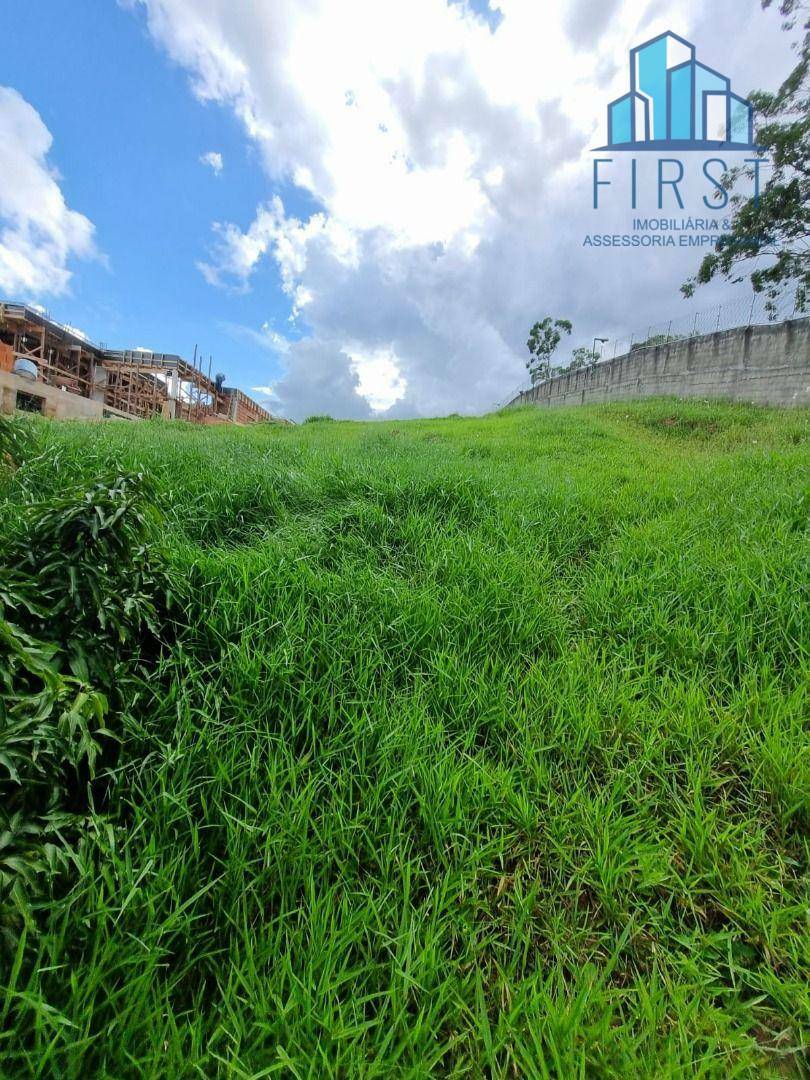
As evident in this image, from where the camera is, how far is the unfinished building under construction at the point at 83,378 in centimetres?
1422

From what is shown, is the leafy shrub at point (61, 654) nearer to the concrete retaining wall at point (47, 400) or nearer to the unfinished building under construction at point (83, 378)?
the concrete retaining wall at point (47, 400)

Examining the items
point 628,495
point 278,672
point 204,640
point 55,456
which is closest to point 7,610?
point 204,640

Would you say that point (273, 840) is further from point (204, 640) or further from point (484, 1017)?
point (204, 640)

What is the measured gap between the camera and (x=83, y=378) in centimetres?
2020

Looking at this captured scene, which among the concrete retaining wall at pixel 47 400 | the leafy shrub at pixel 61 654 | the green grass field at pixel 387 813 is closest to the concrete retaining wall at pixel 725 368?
the green grass field at pixel 387 813

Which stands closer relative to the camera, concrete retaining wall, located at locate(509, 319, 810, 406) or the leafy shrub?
the leafy shrub

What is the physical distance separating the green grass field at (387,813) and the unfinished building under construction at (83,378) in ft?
51.2

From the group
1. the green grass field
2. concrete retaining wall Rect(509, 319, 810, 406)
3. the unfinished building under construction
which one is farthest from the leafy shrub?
the unfinished building under construction

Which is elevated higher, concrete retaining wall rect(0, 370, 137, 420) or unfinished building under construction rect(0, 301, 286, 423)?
unfinished building under construction rect(0, 301, 286, 423)

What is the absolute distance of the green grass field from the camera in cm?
82

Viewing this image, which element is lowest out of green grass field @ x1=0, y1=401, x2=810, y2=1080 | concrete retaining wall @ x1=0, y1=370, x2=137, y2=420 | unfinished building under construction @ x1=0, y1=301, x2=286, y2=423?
green grass field @ x1=0, y1=401, x2=810, y2=1080

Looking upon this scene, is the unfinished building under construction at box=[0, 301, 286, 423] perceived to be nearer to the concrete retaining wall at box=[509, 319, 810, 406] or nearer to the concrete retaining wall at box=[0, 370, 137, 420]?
the concrete retaining wall at box=[0, 370, 137, 420]

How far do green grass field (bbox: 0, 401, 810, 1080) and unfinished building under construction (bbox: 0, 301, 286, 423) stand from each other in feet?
51.2

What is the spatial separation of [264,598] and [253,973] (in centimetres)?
121
